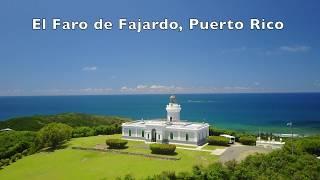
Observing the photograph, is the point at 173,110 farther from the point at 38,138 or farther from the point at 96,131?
the point at 38,138

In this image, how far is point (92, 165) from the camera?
111 feet

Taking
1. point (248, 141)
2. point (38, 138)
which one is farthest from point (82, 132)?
point (248, 141)

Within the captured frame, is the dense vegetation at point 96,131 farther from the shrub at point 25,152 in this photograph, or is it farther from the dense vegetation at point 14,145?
the shrub at point 25,152

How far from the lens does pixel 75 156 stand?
3759 cm

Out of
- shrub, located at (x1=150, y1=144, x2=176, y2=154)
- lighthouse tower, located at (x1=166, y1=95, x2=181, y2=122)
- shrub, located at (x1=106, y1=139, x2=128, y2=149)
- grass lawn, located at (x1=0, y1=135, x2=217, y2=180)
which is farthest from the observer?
lighthouse tower, located at (x1=166, y1=95, x2=181, y2=122)

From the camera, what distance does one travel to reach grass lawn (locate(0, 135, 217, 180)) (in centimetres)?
3114

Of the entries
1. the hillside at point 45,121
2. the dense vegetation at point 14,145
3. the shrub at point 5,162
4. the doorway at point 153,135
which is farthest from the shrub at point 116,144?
the hillside at point 45,121

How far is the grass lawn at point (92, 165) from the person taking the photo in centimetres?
3114

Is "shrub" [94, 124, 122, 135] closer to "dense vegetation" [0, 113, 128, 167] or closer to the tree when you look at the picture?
"dense vegetation" [0, 113, 128, 167]

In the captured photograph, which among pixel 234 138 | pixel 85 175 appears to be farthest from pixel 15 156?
pixel 234 138

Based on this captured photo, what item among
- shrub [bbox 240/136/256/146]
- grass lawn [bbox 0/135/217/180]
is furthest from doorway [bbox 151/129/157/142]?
shrub [bbox 240/136/256/146]

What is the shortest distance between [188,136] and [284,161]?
1485 centimetres

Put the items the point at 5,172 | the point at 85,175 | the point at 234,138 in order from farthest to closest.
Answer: the point at 234,138
the point at 5,172
the point at 85,175

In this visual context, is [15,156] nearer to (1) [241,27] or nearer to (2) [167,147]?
(2) [167,147]
